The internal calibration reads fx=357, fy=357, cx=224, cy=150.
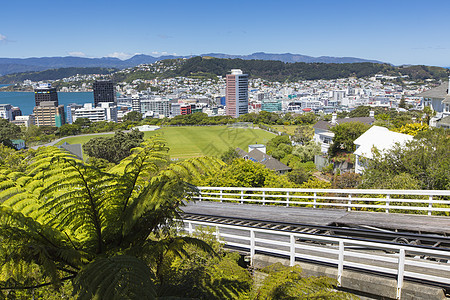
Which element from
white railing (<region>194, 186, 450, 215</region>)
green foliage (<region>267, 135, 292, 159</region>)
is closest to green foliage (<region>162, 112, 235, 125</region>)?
green foliage (<region>267, 135, 292, 159</region>)

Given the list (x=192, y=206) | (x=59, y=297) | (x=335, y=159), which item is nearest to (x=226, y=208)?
(x=192, y=206)

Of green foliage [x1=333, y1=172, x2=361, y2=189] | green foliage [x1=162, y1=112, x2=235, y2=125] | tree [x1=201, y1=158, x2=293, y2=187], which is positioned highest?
tree [x1=201, y1=158, x2=293, y2=187]

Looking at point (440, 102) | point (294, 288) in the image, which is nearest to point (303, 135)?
point (440, 102)

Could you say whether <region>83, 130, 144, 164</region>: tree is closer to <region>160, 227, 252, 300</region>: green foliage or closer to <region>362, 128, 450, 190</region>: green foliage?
<region>362, 128, 450, 190</region>: green foliage

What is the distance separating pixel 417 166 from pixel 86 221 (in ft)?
61.2

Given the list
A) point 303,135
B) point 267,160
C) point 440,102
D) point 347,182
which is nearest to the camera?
point 347,182

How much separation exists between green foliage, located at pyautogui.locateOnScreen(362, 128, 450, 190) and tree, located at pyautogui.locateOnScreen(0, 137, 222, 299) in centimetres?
1511

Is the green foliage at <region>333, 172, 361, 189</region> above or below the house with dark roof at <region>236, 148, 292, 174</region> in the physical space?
above

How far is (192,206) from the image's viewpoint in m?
14.2

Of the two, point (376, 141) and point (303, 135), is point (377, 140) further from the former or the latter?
point (303, 135)

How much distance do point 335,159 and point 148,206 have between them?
44.2m

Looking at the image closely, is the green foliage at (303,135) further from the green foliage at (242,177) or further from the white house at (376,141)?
the green foliage at (242,177)

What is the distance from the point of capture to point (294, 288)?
191 inches

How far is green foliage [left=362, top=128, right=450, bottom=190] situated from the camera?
17.6 metres
